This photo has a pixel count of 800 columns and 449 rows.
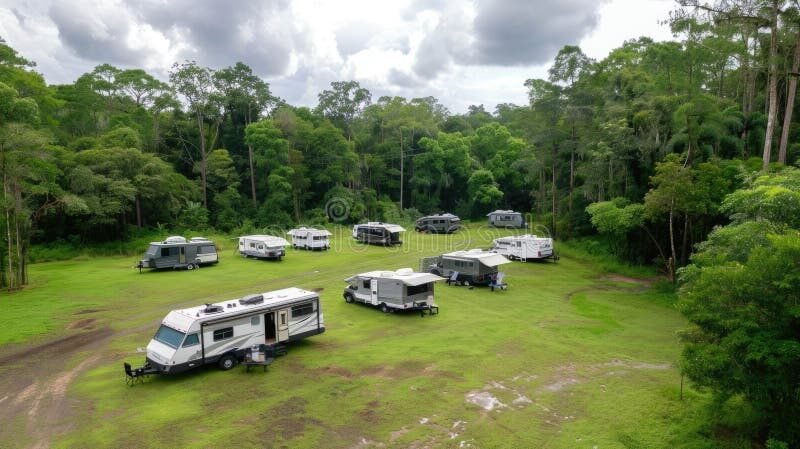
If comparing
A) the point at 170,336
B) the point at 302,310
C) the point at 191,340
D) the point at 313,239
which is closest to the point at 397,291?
the point at 302,310

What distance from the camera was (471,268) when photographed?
83.8ft

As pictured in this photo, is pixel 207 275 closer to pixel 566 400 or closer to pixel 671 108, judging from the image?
pixel 566 400

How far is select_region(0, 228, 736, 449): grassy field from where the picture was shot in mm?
10266

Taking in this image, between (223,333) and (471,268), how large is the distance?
15.0m

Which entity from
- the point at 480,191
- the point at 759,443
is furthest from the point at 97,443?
the point at 480,191

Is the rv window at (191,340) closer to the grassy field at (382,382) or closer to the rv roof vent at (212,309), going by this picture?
the rv roof vent at (212,309)

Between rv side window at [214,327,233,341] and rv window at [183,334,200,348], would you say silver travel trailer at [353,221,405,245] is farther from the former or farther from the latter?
rv window at [183,334,200,348]

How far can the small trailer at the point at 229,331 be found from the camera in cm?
1304

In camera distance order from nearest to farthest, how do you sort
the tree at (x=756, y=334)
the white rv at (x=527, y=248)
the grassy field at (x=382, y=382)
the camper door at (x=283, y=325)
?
the tree at (x=756, y=334), the grassy field at (x=382, y=382), the camper door at (x=283, y=325), the white rv at (x=527, y=248)

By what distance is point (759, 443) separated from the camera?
383 inches

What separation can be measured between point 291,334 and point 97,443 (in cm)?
642

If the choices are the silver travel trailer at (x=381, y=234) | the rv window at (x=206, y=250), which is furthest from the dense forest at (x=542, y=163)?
the silver travel trailer at (x=381, y=234)

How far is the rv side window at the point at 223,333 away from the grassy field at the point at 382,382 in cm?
103

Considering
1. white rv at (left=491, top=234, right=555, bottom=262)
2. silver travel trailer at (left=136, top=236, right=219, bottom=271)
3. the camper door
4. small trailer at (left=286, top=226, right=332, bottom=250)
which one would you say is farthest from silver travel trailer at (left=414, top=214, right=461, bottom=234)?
the camper door
